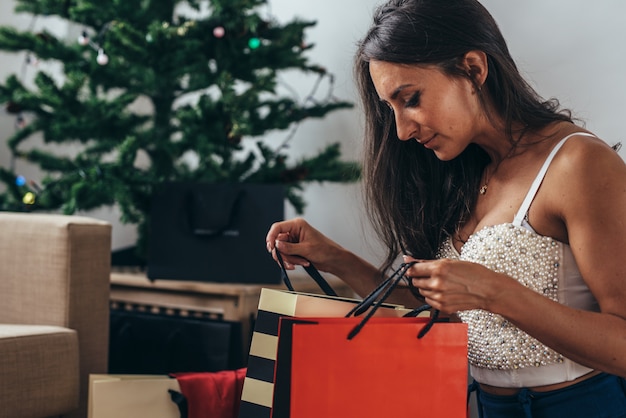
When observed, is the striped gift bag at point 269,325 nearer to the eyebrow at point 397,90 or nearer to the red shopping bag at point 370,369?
the red shopping bag at point 370,369

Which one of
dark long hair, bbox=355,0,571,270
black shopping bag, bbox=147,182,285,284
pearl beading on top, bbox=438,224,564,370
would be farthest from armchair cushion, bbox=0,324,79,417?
pearl beading on top, bbox=438,224,564,370

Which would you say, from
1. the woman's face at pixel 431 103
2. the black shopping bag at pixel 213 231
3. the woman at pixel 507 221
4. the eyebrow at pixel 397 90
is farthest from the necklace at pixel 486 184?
the black shopping bag at pixel 213 231

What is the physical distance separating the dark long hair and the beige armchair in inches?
25.8

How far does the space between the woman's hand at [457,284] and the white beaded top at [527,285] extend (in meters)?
0.18

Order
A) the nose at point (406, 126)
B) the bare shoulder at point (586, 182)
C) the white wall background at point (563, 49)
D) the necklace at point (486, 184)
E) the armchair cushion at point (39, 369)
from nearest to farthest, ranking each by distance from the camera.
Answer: the bare shoulder at point (586, 182), the nose at point (406, 126), the necklace at point (486, 184), the armchair cushion at point (39, 369), the white wall background at point (563, 49)

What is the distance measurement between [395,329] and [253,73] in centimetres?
128

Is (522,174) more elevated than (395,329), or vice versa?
(522,174)

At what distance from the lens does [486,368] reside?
3.41ft

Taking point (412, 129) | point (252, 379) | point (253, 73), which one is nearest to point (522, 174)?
point (412, 129)

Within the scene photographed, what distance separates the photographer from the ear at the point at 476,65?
0.97 m

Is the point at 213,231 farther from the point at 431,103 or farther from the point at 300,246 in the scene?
the point at 431,103

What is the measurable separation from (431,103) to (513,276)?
0.26 meters

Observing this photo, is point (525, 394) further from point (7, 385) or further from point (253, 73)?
point (253, 73)

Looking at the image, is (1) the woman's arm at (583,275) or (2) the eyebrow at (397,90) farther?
(2) the eyebrow at (397,90)
